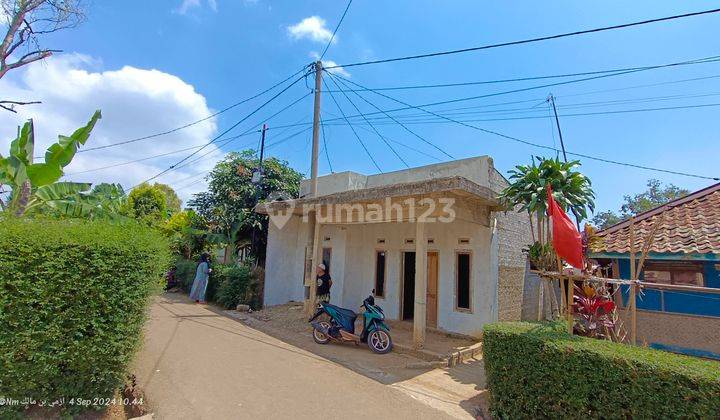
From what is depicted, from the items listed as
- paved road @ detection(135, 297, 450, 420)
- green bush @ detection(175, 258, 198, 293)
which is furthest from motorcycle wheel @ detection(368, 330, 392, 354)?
green bush @ detection(175, 258, 198, 293)

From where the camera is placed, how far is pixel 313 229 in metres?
11.5

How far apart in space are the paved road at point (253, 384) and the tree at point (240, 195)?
793 cm

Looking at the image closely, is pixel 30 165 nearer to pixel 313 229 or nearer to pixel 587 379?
pixel 313 229

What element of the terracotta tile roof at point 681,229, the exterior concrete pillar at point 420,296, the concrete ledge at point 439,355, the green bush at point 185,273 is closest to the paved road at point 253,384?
the concrete ledge at point 439,355

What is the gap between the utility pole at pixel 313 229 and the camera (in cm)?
1060

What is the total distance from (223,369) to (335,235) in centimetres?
704

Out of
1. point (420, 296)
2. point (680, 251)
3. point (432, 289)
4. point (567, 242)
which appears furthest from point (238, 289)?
point (680, 251)

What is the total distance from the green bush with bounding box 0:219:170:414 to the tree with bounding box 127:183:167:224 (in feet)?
49.8

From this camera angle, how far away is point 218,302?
12.7 m

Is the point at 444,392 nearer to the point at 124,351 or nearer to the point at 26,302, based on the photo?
the point at 124,351

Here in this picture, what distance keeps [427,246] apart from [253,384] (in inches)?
227

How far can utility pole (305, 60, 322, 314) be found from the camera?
1060cm

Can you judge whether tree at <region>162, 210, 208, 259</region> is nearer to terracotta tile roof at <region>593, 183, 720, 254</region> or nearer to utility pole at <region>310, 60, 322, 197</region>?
utility pole at <region>310, 60, 322, 197</region>

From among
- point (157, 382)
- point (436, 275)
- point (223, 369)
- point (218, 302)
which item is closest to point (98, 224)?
point (157, 382)
